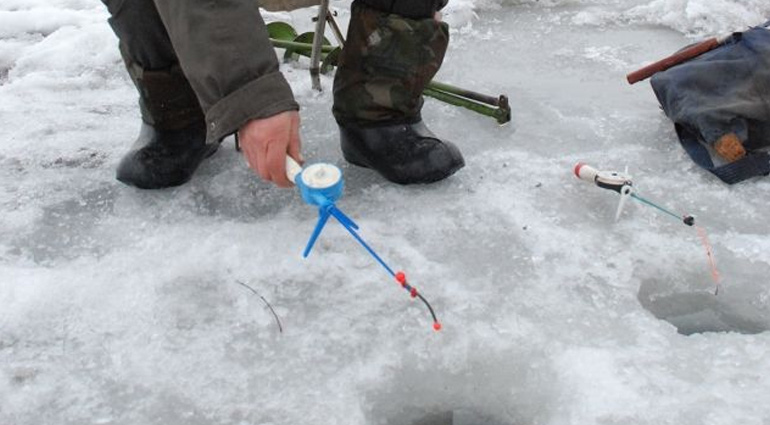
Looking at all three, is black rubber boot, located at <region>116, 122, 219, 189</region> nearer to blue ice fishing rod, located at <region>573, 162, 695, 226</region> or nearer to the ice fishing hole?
blue ice fishing rod, located at <region>573, 162, 695, 226</region>

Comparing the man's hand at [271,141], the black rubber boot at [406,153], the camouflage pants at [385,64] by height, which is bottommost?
the black rubber boot at [406,153]

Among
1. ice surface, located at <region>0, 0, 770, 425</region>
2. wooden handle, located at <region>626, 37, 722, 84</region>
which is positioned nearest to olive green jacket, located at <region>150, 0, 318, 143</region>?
ice surface, located at <region>0, 0, 770, 425</region>

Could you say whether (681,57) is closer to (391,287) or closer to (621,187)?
(621,187)

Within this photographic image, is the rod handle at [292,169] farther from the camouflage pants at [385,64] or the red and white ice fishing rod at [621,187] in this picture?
the red and white ice fishing rod at [621,187]

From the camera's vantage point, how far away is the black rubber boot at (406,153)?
205cm

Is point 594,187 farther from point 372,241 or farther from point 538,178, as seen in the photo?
point 372,241

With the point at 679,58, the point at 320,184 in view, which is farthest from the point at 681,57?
the point at 320,184

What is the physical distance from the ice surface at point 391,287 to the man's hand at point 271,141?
389 mm

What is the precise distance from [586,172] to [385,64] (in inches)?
26.9

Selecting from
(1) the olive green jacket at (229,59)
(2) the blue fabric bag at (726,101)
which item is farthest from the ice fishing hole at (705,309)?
(1) the olive green jacket at (229,59)

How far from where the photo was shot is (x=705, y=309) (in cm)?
167

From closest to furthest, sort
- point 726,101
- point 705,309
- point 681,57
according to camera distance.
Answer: point 705,309, point 726,101, point 681,57

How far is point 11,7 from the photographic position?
11.5 ft

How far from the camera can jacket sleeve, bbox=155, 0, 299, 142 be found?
4.60 ft
